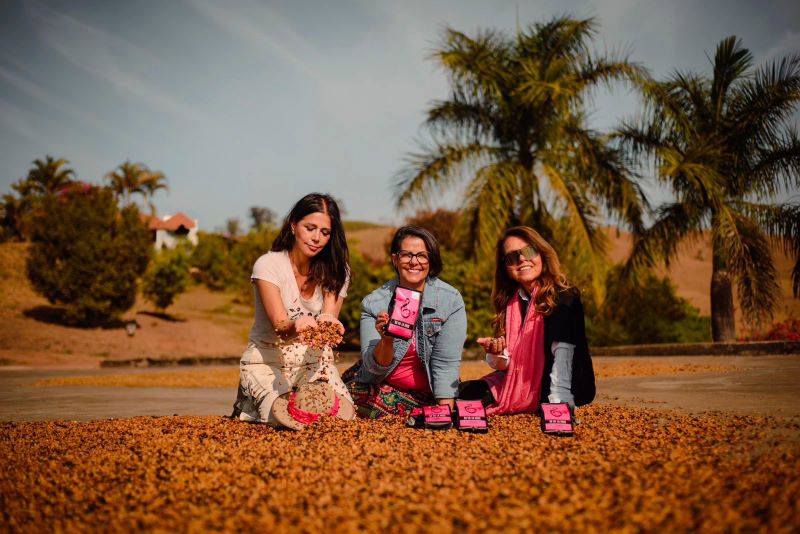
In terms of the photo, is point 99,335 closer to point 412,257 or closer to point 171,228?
point 412,257

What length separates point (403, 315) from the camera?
122 inches

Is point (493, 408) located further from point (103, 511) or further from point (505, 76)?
point (505, 76)

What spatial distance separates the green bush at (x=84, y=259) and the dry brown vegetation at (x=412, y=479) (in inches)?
677

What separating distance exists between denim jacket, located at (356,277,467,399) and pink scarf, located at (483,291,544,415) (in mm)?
329

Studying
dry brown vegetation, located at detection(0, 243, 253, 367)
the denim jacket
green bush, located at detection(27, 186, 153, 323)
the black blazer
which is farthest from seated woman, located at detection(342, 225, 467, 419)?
green bush, located at detection(27, 186, 153, 323)

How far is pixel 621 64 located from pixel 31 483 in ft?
41.3

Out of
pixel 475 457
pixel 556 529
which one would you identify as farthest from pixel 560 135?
pixel 556 529

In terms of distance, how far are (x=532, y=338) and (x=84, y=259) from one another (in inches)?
743

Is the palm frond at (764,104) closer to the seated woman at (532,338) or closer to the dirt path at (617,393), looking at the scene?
the dirt path at (617,393)

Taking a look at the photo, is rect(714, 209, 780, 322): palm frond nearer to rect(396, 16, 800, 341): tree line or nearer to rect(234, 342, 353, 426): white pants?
rect(396, 16, 800, 341): tree line

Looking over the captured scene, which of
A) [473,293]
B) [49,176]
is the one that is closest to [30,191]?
[49,176]

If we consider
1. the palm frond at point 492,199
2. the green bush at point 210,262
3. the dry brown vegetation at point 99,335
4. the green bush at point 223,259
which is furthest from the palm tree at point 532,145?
the green bush at point 210,262

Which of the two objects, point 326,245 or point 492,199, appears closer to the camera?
point 326,245

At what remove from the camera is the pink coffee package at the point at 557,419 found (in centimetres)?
301
